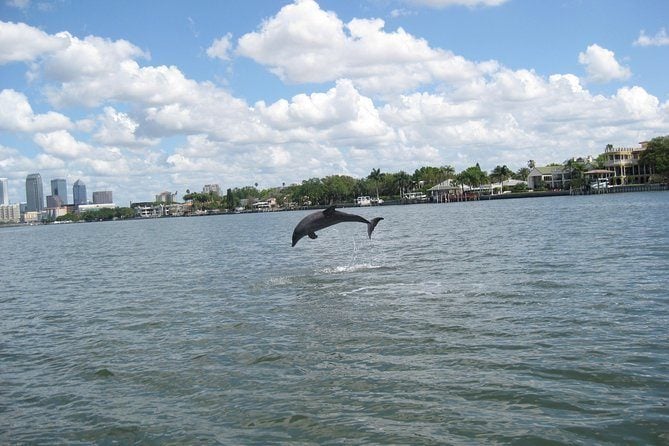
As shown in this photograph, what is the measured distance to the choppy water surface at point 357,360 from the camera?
9.97m

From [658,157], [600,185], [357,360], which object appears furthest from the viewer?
[600,185]

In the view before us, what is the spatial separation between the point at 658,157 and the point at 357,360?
19482 centimetres

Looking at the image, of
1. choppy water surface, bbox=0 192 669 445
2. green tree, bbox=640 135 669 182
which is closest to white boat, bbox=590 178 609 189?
green tree, bbox=640 135 669 182

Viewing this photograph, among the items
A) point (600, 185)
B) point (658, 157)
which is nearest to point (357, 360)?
point (658, 157)

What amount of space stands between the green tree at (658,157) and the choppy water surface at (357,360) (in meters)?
174

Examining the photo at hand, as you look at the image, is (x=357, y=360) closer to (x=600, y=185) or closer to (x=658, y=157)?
(x=658, y=157)

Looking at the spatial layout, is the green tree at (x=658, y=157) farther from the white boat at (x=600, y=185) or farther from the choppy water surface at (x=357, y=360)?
the choppy water surface at (x=357, y=360)

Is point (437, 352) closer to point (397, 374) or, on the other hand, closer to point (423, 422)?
point (397, 374)

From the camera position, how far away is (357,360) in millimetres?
13500

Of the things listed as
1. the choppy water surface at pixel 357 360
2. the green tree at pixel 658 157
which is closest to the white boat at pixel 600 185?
the green tree at pixel 658 157

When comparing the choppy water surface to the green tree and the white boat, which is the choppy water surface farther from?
the white boat

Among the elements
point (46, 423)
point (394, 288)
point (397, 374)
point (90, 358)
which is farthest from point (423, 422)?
point (394, 288)

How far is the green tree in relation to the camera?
179250 mm

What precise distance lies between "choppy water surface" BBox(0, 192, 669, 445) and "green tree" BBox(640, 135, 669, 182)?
174 m
